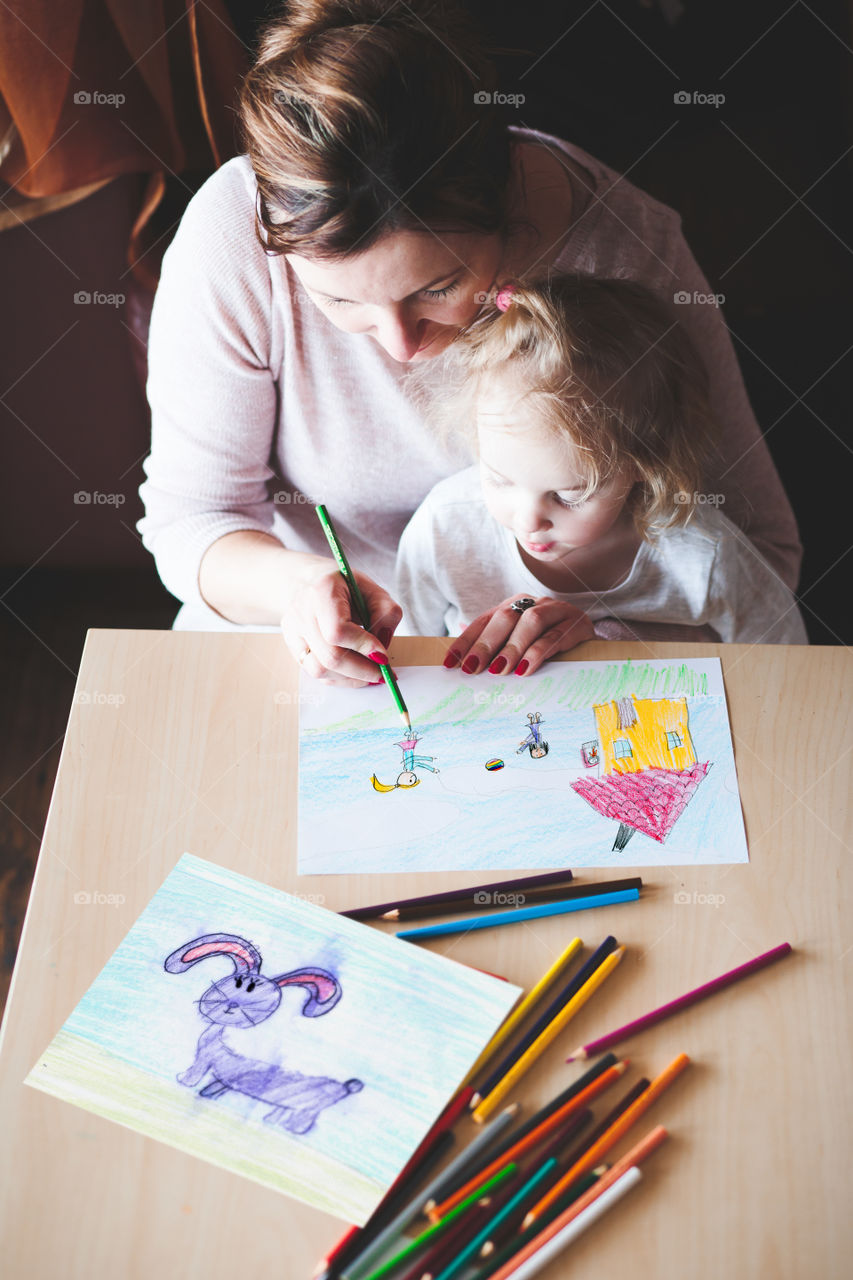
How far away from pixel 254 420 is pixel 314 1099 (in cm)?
73

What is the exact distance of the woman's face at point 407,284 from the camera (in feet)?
2.97

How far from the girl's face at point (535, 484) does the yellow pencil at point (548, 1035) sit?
457 millimetres

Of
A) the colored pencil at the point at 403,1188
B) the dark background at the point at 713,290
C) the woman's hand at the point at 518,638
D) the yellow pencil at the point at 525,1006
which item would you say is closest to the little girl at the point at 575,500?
the woman's hand at the point at 518,638

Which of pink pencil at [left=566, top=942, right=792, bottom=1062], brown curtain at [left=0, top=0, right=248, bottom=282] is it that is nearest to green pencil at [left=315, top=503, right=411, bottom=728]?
pink pencil at [left=566, top=942, right=792, bottom=1062]

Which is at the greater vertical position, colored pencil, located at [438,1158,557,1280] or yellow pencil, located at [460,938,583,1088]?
yellow pencil, located at [460,938,583,1088]

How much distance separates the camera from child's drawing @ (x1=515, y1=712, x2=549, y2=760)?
874 mm

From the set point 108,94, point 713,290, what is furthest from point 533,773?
point 713,290

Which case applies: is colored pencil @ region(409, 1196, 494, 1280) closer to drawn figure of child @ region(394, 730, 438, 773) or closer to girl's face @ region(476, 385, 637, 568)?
drawn figure of child @ region(394, 730, 438, 773)

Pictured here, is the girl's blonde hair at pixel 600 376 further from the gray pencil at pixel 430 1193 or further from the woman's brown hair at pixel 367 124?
the gray pencil at pixel 430 1193

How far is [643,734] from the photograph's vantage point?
888mm

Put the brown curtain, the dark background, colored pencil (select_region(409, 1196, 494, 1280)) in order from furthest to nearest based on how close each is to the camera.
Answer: the dark background
the brown curtain
colored pencil (select_region(409, 1196, 494, 1280))

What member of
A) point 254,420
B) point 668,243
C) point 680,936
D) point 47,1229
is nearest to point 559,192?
point 668,243

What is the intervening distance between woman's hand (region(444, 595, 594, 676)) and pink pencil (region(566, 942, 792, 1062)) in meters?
0.31

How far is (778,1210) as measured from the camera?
2.11 ft
